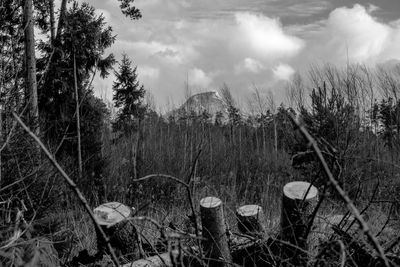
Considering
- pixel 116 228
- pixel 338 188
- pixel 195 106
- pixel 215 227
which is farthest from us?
pixel 195 106

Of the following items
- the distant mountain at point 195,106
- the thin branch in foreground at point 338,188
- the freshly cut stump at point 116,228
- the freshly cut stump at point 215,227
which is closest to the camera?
the thin branch in foreground at point 338,188

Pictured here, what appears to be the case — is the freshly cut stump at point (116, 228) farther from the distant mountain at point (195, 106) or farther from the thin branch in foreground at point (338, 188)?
the distant mountain at point (195, 106)

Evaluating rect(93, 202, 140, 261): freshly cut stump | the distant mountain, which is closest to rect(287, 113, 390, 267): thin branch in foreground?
rect(93, 202, 140, 261): freshly cut stump

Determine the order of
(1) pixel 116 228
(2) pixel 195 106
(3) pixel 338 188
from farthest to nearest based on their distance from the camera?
(2) pixel 195 106 → (1) pixel 116 228 → (3) pixel 338 188

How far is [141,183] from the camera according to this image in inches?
352

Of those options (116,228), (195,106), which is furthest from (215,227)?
(195,106)

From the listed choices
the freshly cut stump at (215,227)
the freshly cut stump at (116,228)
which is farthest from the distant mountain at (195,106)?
the freshly cut stump at (215,227)

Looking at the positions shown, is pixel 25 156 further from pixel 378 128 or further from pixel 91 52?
pixel 378 128

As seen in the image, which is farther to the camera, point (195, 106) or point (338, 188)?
point (195, 106)

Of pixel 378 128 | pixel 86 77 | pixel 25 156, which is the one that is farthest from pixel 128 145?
pixel 378 128

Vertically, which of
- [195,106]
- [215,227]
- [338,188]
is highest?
[195,106]

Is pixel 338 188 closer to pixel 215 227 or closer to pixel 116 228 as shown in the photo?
pixel 215 227

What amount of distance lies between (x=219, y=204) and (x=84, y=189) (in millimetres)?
5507

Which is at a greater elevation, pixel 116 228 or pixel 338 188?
pixel 338 188
